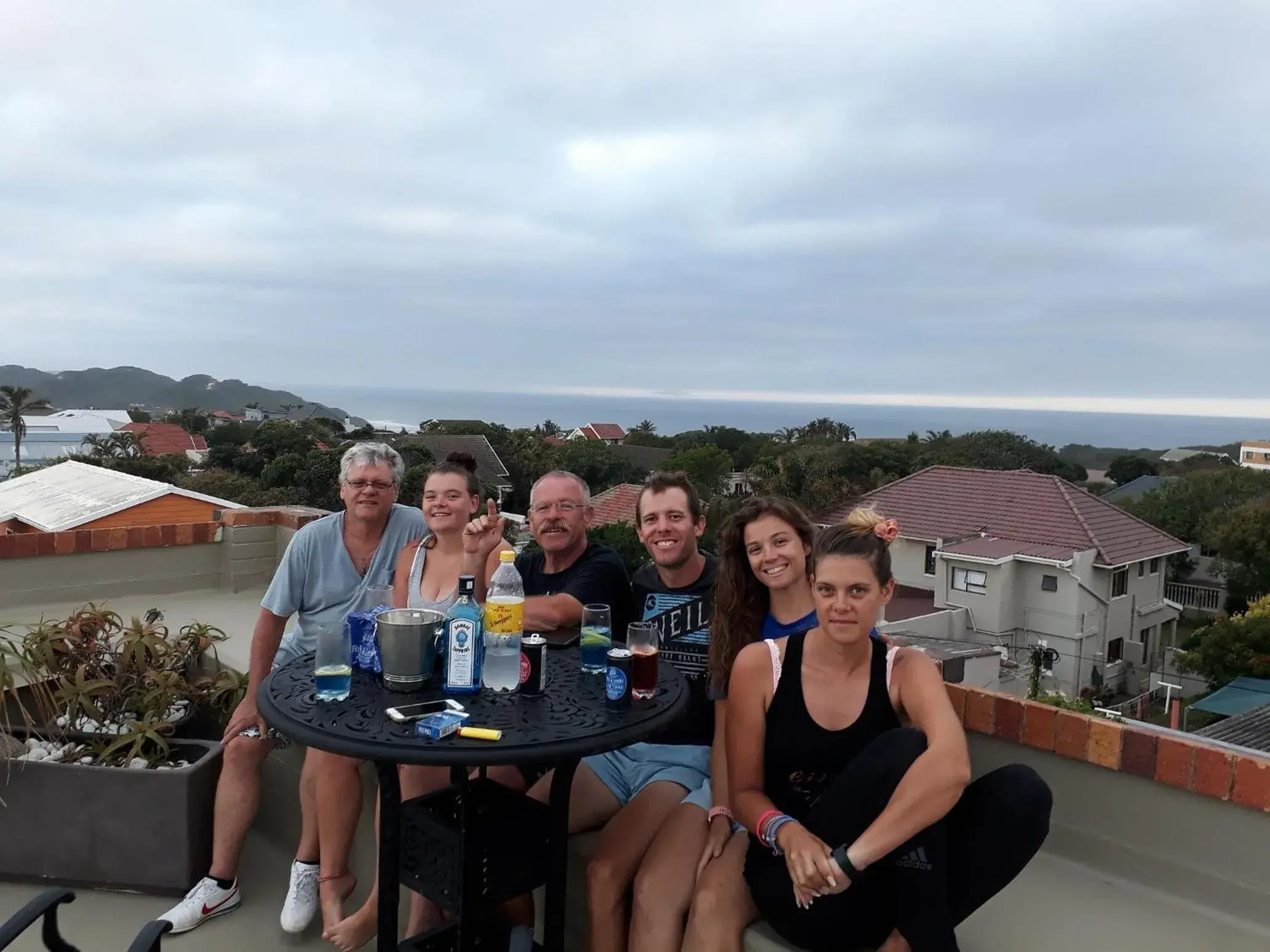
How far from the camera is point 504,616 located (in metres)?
1.74

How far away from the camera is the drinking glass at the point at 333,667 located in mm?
1695

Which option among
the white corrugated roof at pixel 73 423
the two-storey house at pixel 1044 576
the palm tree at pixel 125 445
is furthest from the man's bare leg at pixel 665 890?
the white corrugated roof at pixel 73 423

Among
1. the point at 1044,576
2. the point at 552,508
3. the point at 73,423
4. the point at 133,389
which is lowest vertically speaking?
the point at 1044,576

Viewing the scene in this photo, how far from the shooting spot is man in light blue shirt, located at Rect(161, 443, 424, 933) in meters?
2.13

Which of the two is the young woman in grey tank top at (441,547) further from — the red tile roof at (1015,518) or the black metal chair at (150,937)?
the red tile roof at (1015,518)

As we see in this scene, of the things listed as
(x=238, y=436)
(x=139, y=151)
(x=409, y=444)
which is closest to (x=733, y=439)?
(x=409, y=444)

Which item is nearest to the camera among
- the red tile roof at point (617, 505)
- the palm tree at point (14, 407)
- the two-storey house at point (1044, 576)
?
the two-storey house at point (1044, 576)

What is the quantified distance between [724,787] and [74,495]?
392 inches

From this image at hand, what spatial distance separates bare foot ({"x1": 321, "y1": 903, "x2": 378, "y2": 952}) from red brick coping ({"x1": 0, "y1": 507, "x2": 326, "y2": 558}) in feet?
9.95

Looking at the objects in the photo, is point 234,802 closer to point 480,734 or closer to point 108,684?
point 108,684

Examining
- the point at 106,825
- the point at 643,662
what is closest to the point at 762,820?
the point at 643,662

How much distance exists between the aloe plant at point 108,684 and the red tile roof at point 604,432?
7097cm

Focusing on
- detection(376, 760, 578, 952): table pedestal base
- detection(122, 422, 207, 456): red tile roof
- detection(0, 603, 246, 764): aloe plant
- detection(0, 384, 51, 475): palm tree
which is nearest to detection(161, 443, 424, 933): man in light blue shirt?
detection(0, 603, 246, 764): aloe plant

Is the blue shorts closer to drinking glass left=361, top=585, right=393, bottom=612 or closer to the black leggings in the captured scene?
the black leggings
